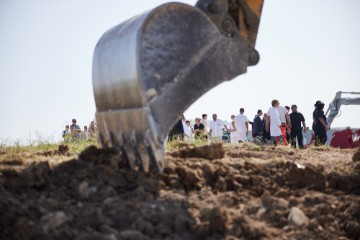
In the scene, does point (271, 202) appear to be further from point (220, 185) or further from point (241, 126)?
point (241, 126)

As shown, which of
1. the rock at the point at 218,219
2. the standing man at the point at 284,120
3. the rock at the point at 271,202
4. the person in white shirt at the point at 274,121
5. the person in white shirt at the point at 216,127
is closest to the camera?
the rock at the point at 218,219

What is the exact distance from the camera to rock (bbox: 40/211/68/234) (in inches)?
125

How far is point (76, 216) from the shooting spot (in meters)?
3.44

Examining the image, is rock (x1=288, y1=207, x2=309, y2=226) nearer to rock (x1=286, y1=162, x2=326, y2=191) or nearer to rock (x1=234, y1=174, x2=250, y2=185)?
rock (x1=234, y1=174, x2=250, y2=185)

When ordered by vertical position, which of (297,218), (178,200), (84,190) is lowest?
(297,218)

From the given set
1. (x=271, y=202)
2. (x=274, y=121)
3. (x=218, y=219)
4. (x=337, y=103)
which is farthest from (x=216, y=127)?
(x=218, y=219)

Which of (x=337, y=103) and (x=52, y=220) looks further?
(x=337, y=103)

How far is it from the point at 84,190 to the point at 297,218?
1.58 m

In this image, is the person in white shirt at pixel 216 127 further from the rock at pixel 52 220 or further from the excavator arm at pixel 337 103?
the rock at pixel 52 220

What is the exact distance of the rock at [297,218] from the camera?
384 cm

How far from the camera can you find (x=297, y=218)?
3.86 metres

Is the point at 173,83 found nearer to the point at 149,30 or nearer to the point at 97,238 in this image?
the point at 149,30

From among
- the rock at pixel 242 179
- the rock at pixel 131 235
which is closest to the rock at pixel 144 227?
the rock at pixel 131 235

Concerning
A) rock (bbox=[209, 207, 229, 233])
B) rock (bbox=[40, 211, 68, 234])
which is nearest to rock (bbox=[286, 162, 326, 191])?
rock (bbox=[209, 207, 229, 233])
